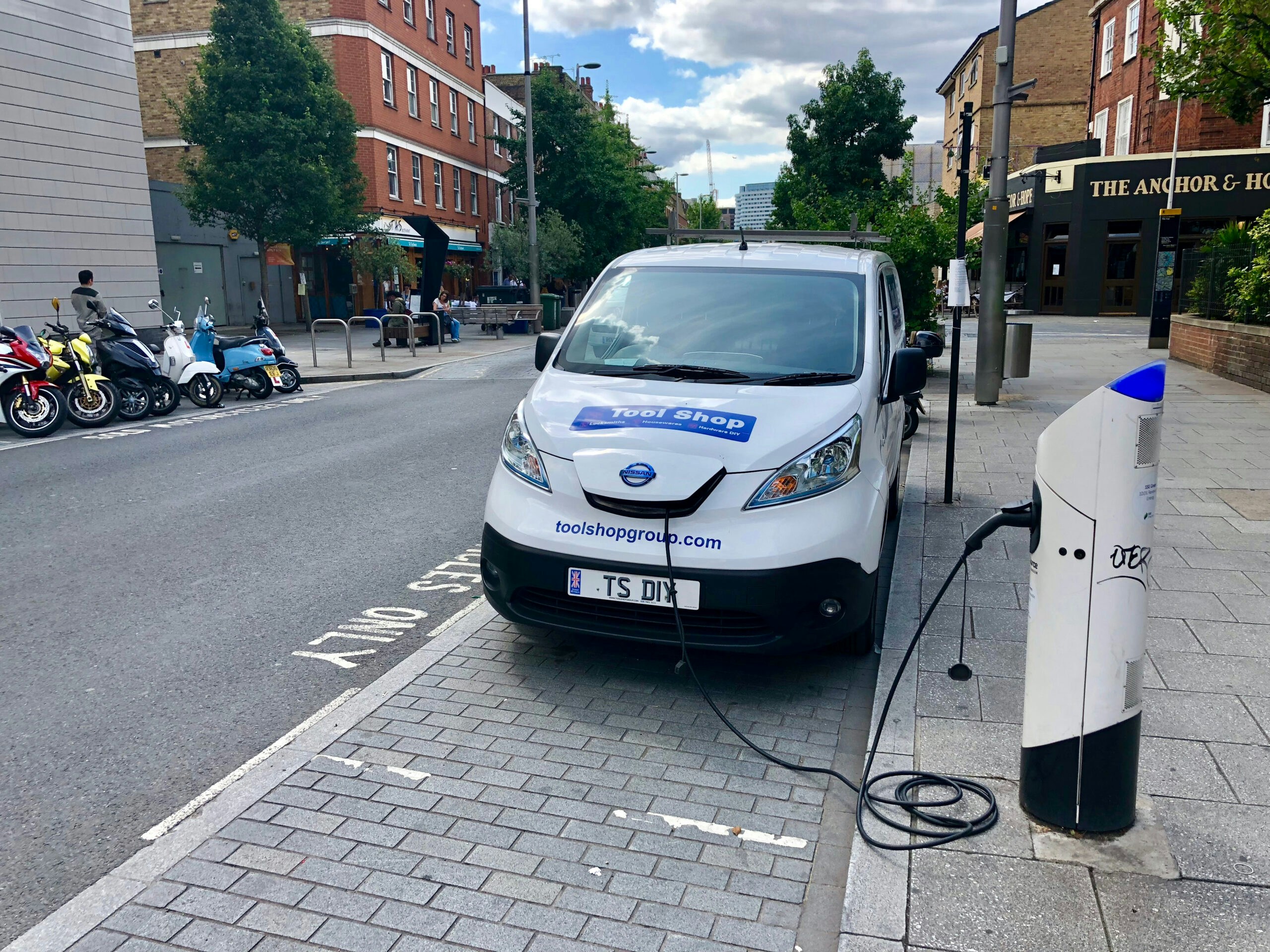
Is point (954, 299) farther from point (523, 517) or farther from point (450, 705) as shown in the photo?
point (450, 705)

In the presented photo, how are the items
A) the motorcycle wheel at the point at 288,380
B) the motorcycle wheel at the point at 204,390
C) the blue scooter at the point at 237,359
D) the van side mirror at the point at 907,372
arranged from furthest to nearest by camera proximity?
the motorcycle wheel at the point at 288,380 < the blue scooter at the point at 237,359 < the motorcycle wheel at the point at 204,390 < the van side mirror at the point at 907,372

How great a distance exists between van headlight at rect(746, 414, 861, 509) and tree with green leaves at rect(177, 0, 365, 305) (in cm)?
2884

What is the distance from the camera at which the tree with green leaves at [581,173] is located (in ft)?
145

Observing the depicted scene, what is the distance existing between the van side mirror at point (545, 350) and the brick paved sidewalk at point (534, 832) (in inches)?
71.8

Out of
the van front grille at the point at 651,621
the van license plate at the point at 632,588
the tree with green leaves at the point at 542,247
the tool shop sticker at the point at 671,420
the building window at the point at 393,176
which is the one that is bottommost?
the van front grille at the point at 651,621

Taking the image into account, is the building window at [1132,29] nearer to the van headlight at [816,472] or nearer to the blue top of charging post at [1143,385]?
the van headlight at [816,472]

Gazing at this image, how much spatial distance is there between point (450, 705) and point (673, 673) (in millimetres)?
1020

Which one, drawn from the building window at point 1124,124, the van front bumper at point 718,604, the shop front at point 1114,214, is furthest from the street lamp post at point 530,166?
the van front bumper at point 718,604

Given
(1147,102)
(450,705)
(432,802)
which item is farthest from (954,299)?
(1147,102)

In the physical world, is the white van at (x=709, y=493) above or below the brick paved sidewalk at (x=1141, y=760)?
above

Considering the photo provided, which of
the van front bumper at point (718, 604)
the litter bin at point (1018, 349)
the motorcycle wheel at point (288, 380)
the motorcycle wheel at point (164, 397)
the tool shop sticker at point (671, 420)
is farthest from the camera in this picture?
the motorcycle wheel at point (288, 380)

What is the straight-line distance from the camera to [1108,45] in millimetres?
38875

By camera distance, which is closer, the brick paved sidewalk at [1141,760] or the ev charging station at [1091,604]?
the brick paved sidewalk at [1141,760]

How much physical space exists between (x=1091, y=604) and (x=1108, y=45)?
43.0m
